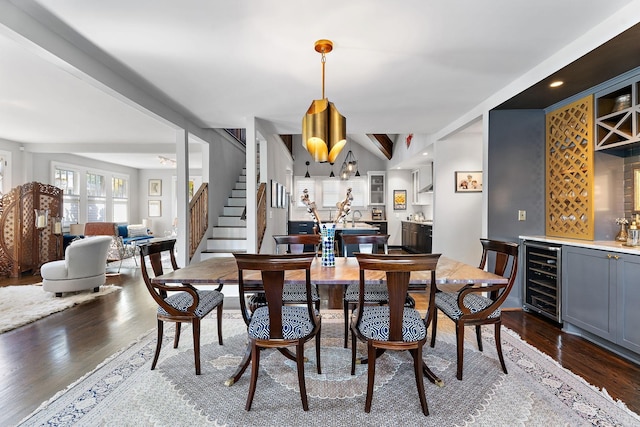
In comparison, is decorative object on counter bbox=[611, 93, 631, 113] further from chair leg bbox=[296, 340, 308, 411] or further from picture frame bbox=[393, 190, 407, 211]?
picture frame bbox=[393, 190, 407, 211]

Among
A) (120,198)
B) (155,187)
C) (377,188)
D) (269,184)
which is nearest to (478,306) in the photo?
(269,184)

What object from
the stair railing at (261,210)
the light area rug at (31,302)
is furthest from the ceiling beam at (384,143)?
the light area rug at (31,302)

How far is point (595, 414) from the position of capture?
1.78 metres

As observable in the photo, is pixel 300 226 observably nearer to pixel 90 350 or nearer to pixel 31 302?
pixel 31 302

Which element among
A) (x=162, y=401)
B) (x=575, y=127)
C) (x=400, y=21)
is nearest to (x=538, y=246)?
(x=575, y=127)

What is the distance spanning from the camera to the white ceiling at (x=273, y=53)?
7.04 ft

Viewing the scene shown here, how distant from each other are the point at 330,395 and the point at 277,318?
0.63 meters

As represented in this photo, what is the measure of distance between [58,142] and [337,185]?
6969mm

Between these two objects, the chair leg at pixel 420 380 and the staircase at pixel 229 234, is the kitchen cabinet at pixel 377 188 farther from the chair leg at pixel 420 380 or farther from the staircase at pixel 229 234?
the chair leg at pixel 420 380

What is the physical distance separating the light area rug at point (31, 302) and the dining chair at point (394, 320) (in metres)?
3.53

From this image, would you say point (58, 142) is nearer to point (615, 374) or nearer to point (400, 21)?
point (400, 21)

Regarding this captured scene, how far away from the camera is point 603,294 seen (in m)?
2.65

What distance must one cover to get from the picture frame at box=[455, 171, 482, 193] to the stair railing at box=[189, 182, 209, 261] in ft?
14.3

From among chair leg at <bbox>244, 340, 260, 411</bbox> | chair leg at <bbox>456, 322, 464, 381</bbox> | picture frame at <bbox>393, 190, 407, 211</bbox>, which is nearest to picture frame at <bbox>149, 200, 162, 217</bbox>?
picture frame at <bbox>393, 190, 407, 211</bbox>
